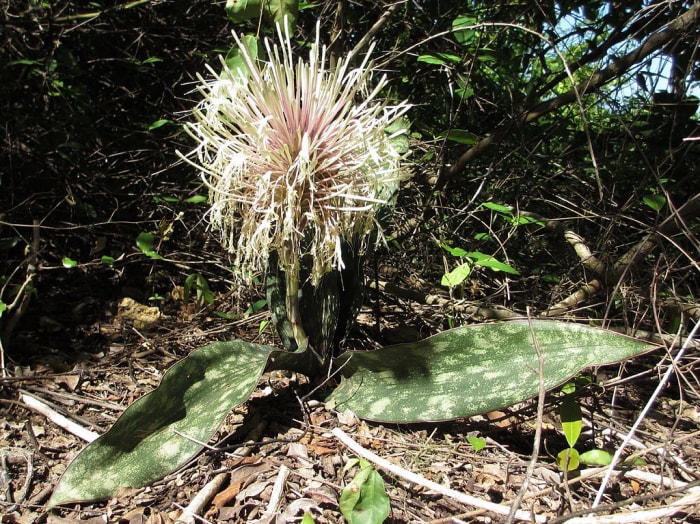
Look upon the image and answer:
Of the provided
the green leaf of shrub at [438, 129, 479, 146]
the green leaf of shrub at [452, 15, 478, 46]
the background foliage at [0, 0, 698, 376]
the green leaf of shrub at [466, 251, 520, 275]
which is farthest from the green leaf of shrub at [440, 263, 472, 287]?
the green leaf of shrub at [452, 15, 478, 46]

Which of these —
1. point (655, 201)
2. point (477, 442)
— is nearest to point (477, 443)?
point (477, 442)

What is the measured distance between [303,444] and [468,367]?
33 cm

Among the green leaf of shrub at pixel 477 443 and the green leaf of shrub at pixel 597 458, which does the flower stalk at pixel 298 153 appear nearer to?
the green leaf of shrub at pixel 477 443

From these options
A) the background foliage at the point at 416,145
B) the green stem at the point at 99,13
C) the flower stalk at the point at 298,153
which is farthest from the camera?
the green stem at the point at 99,13

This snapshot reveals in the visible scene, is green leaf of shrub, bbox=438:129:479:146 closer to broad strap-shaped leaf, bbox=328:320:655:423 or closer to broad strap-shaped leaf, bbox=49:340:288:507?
broad strap-shaped leaf, bbox=328:320:655:423

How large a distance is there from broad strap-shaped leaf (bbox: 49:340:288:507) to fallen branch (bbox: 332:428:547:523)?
22 cm

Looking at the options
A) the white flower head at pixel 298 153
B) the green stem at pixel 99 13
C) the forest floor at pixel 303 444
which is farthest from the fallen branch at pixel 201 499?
the green stem at pixel 99 13

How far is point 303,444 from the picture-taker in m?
0.92

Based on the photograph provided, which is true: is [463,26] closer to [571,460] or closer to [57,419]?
[571,460]

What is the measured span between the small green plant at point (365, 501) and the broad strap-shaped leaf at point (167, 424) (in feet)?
0.77

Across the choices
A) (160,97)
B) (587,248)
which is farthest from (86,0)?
(587,248)

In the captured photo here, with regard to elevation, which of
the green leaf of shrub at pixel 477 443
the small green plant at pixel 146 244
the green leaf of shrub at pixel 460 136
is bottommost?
the green leaf of shrub at pixel 477 443

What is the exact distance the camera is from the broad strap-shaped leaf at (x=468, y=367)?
0.85 m

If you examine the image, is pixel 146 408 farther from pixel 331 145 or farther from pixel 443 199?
pixel 443 199
